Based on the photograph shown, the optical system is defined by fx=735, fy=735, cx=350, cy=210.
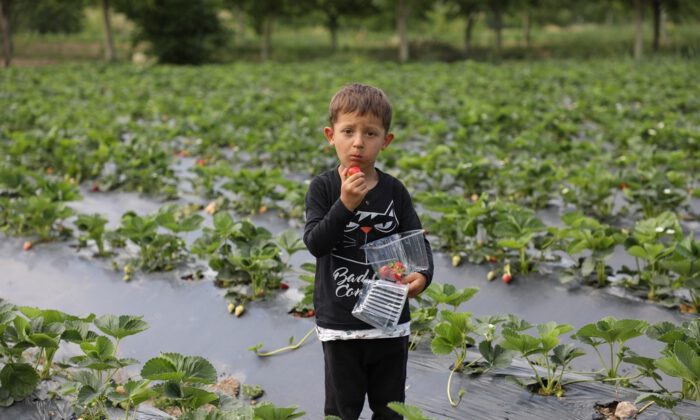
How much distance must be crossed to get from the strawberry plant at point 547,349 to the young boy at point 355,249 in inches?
22.9

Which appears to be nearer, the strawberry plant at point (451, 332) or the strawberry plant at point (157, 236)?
the strawberry plant at point (451, 332)

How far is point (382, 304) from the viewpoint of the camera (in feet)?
7.65

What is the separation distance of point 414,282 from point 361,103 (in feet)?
1.93

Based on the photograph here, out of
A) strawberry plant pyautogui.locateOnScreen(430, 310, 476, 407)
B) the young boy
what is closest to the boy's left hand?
the young boy

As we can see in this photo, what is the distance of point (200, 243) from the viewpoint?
4.21 m

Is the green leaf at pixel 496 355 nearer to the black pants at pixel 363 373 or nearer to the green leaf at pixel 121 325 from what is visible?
the black pants at pixel 363 373

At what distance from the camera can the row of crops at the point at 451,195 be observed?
3148mm

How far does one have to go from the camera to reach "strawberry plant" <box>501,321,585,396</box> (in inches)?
110

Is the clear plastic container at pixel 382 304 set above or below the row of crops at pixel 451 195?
above

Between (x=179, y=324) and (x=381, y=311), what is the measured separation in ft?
6.09

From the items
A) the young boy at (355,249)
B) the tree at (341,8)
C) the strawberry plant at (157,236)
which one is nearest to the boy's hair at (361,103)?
the young boy at (355,249)

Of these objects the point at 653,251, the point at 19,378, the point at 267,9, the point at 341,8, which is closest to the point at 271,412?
the point at 19,378

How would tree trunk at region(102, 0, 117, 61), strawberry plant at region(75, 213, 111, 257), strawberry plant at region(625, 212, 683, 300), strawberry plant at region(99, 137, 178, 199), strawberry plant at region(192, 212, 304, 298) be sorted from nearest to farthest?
strawberry plant at region(625, 212, 683, 300), strawberry plant at region(192, 212, 304, 298), strawberry plant at region(75, 213, 111, 257), strawberry plant at region(99, 137, 178, 199), tree trunk at region(102, 0, 117, 61)

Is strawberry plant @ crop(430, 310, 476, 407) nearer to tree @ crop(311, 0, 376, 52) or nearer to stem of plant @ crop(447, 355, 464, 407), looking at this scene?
stem of plant @ crop(447, 355, 464, 407)
